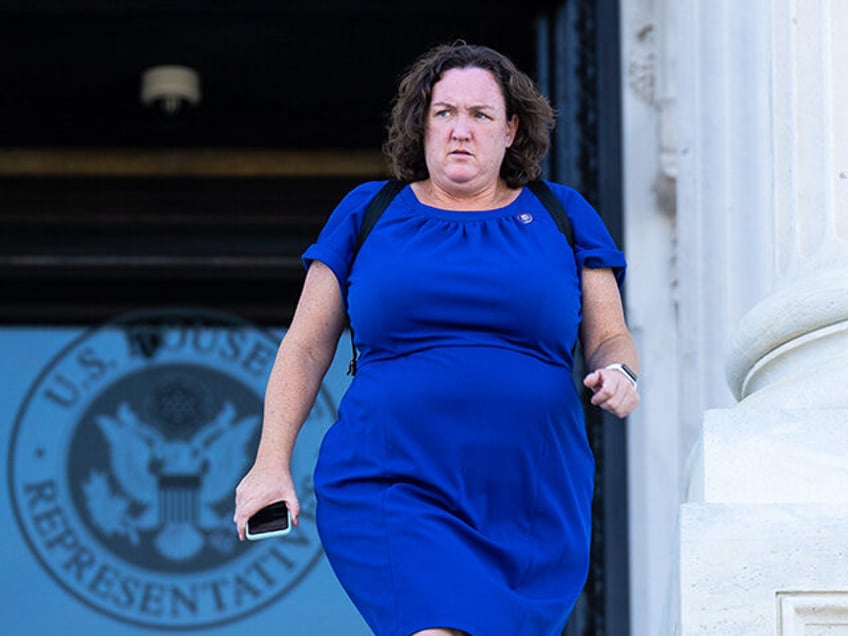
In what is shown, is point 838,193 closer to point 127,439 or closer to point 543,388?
point 543,388

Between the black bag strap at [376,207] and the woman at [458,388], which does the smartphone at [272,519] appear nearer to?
the woman at [458,388]

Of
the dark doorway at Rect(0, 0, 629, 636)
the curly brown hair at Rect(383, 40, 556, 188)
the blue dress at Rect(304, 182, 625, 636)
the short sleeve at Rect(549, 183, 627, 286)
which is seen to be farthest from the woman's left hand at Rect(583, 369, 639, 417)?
the dark doorway at Rect(0, 0, 629, 636)

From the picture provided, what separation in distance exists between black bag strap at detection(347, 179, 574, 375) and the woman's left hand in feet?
1.26

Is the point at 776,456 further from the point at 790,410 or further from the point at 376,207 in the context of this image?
the point at 376,207

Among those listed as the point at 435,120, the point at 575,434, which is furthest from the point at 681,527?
the point at 435,120

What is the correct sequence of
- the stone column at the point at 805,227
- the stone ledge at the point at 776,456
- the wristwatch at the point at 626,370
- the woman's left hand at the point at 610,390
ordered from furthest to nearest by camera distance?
the stone column at the point at 805,227 → the stone ledge at the point at 776,456 → the wristwatch at the point at 626,370 → the woman's left hand at the point at 610,390

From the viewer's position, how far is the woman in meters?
4.54

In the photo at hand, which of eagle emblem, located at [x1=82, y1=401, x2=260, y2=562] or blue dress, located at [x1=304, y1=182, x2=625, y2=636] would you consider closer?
blue dress, located at [x1=304, y1=182, x2=625, y2=636]

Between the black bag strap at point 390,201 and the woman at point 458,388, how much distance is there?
24mm

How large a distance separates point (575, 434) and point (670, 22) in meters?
3.92

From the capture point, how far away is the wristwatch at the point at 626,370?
15.0ft

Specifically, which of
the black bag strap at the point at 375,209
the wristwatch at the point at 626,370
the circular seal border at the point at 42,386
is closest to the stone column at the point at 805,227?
the wristwatch at the point at 626,370

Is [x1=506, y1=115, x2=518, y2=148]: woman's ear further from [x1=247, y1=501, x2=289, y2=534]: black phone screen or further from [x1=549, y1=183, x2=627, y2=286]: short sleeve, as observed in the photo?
[x1=247, y1=501, x2=289, y2=534]: black phone screen

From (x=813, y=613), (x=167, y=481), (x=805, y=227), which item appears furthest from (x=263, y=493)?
(x=167, y=481)
